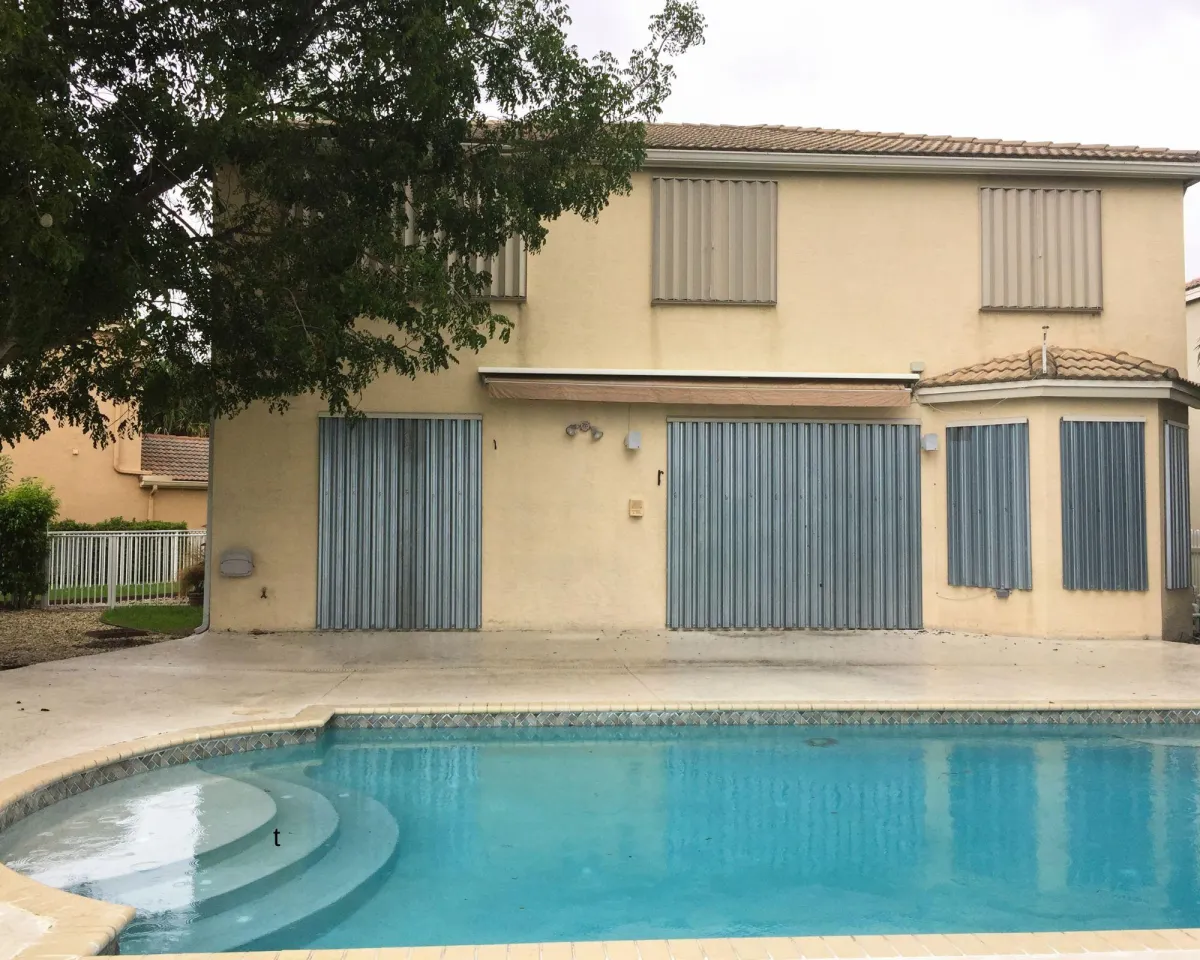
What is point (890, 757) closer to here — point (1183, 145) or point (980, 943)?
point (980, 943)

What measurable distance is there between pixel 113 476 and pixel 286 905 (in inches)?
1042

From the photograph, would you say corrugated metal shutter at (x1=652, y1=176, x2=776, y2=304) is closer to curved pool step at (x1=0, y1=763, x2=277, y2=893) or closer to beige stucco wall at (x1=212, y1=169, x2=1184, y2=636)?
beige stucco wall at (x1=212, y1=169, x2=1184, y2=636)

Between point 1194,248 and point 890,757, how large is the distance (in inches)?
925

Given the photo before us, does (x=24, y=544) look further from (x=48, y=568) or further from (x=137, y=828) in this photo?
(x=137, y=828)

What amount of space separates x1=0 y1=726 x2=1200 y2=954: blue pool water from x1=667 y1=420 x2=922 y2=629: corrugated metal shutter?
551 cm

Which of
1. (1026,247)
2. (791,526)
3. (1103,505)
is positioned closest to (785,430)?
(791,526)

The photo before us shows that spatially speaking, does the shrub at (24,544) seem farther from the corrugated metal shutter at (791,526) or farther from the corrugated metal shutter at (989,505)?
the corrugated metal shutter at (989,505)

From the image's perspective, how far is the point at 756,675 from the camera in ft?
35.1

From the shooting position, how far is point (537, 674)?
35.2 ft

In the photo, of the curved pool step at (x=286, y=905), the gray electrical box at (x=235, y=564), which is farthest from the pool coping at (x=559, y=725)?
the gray electrical box at (x=235, y=564)

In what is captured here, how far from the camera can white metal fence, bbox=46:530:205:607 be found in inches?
703

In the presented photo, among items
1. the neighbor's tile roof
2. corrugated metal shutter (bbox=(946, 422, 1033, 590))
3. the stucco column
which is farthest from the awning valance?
the stucco column

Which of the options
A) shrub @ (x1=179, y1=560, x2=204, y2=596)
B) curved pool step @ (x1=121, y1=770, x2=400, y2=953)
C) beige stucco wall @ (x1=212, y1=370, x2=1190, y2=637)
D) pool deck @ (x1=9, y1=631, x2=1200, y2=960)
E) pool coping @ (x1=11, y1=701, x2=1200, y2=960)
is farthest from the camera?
shrub @ (x1=179, y1=560, x2=204, y2=596)

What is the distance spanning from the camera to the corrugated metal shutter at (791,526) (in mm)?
14336
